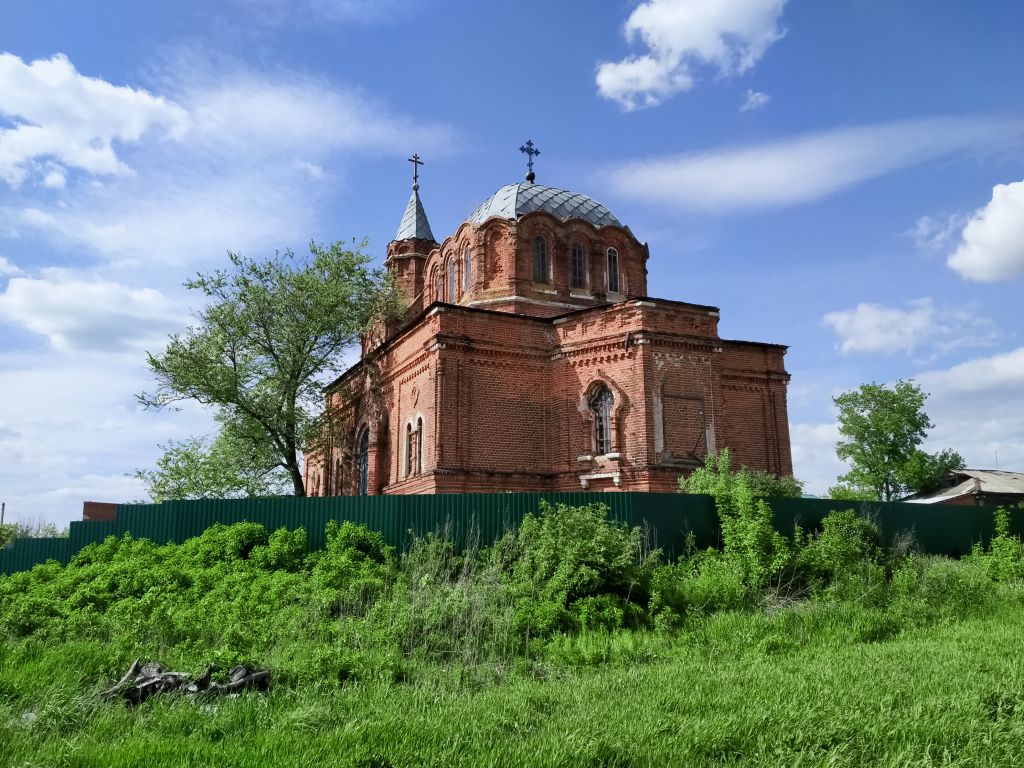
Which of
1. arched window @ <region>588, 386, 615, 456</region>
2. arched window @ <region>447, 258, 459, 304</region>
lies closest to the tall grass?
arched window @ <region>588, 386, 615, 456</region>

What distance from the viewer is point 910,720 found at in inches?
235

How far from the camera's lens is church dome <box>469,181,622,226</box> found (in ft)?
81.6

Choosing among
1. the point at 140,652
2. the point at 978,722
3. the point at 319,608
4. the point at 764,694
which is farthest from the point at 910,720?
the point at 140,652

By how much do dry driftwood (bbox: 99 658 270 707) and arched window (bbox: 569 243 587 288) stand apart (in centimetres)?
1834

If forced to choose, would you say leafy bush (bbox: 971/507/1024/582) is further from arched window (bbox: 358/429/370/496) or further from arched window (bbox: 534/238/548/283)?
arched window (bbox: 358/429/370/496)

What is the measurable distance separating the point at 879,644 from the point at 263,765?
7295mm

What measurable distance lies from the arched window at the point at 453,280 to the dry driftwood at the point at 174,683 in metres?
18.5

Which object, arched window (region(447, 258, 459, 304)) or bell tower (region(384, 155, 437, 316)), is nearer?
arched window (region(447, 258, 459, 304))

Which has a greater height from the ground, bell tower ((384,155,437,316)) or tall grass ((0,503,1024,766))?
bell tower ((384,155,437,316))

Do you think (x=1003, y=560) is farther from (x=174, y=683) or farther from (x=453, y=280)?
(x=453, y=280)

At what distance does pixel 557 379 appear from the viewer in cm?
2080

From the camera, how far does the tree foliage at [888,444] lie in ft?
124

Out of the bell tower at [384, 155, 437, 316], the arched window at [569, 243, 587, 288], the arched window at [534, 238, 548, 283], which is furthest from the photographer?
the bell tower at [384, 155, 437, 316]

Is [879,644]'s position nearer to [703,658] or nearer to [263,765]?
[703,658]
